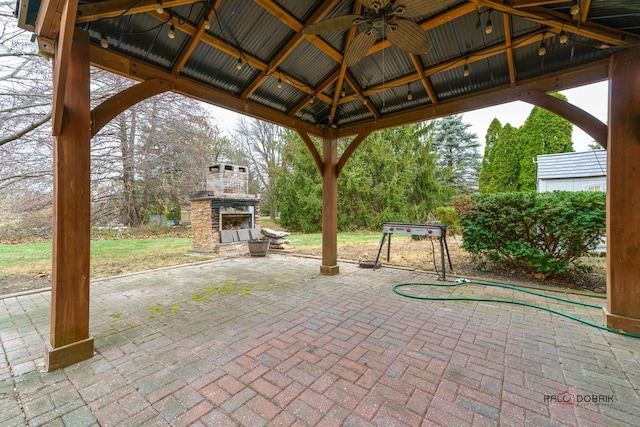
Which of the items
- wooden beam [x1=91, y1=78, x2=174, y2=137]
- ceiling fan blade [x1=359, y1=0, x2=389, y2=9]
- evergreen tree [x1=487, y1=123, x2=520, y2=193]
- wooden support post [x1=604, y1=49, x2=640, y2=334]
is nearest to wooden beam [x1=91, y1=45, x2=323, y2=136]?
wooden beam [x1=91, y1=78, x2=174, y2=137]

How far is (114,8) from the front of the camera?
86.0 inches

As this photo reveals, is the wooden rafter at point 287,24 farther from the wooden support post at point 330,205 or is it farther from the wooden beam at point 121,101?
the wooden support post at point 330,205

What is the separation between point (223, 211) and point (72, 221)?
5.59 metres

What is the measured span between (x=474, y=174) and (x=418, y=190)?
9.68 meters

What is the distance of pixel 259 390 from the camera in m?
1.80

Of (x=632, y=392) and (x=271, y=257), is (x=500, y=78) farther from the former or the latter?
(x=271, y=257)

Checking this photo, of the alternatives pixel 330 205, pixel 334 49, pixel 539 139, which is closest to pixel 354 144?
pixel 330 205

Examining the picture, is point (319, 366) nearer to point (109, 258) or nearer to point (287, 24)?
point (287, 24)

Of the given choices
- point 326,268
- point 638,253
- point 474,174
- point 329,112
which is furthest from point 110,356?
point 474,174

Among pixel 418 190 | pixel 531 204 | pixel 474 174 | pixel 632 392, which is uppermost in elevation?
pixel 474 174

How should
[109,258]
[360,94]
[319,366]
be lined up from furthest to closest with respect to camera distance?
[109,258], [360,94], [319,366]

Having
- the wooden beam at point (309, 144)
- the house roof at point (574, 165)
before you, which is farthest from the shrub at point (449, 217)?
the wooden beam at point (309, 144)

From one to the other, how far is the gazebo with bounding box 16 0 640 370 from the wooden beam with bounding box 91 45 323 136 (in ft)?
0.05

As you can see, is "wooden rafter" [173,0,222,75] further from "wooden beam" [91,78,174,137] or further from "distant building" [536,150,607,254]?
"distant building" [536,150,607,254]
